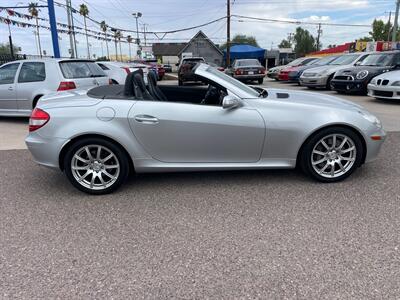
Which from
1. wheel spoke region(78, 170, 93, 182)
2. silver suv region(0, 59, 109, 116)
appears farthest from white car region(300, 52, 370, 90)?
wheel spoke region(78, 170, 93, 182)

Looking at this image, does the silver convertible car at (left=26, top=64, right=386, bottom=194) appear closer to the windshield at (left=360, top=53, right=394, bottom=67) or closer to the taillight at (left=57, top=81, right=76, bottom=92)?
the taillight at (left=57, top=81, right=76, bottom=92)

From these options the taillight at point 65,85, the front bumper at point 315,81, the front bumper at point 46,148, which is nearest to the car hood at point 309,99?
the front bumper at point 46,148

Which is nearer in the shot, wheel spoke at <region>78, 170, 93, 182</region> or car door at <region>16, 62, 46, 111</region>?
wheel spoke at <region>78, 170, 93, 182</region>

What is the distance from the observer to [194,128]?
3688 mm

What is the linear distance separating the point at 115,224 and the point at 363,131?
2.89 m

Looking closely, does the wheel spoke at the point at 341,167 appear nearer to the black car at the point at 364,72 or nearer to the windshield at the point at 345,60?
the black car at the point at 364,72

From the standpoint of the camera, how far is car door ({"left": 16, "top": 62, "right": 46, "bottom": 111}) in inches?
299

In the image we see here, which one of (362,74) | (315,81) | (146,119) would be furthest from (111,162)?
(315,81)

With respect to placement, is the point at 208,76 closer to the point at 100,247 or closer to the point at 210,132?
the point at 210,132

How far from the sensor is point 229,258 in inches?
102

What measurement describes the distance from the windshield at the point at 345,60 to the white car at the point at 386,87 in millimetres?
4607

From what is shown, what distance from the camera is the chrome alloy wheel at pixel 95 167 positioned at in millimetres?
3729

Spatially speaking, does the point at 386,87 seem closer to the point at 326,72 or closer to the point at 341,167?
the point at 326,72

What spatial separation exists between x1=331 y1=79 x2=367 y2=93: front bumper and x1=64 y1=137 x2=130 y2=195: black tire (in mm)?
10404
